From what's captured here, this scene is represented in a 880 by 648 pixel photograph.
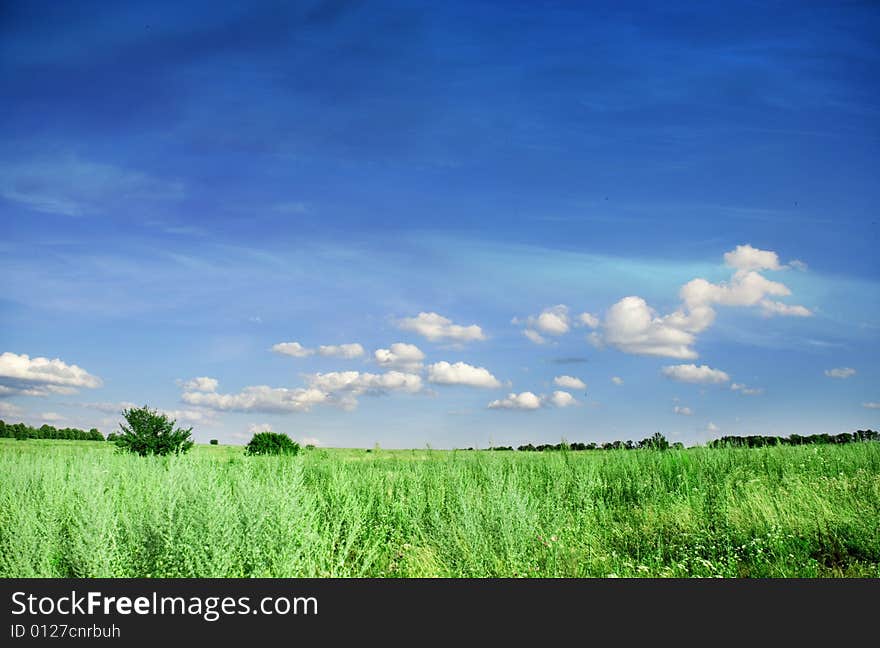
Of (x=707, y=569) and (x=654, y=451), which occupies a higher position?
(x=654, y=451)

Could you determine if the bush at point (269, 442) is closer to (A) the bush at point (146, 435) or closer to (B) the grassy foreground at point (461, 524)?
(A) the bush at point (146, 435)

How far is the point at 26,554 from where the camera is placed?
6.80 metres

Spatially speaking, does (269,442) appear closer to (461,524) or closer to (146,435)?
(146,435)

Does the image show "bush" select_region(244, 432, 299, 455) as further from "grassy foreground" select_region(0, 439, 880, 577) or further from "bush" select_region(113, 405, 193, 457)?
"grassy foreground" select_region(0, 439, 880, 577)

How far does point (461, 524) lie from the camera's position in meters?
8.08

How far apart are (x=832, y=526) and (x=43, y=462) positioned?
1686cm

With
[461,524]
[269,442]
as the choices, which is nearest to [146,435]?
[269,442]

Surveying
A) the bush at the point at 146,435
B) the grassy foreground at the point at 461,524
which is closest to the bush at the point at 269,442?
the bush at the point at 146,435

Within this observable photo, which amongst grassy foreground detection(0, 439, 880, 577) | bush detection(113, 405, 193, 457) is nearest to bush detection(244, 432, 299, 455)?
bush detection(113, 405, 193, 457)

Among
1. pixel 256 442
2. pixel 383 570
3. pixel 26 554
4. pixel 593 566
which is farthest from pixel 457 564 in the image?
pixel 256 442

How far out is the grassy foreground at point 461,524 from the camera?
621 cm

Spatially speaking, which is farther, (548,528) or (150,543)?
(548,528)

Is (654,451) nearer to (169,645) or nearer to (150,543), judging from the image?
(150,543)

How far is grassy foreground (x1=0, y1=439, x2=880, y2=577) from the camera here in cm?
621
